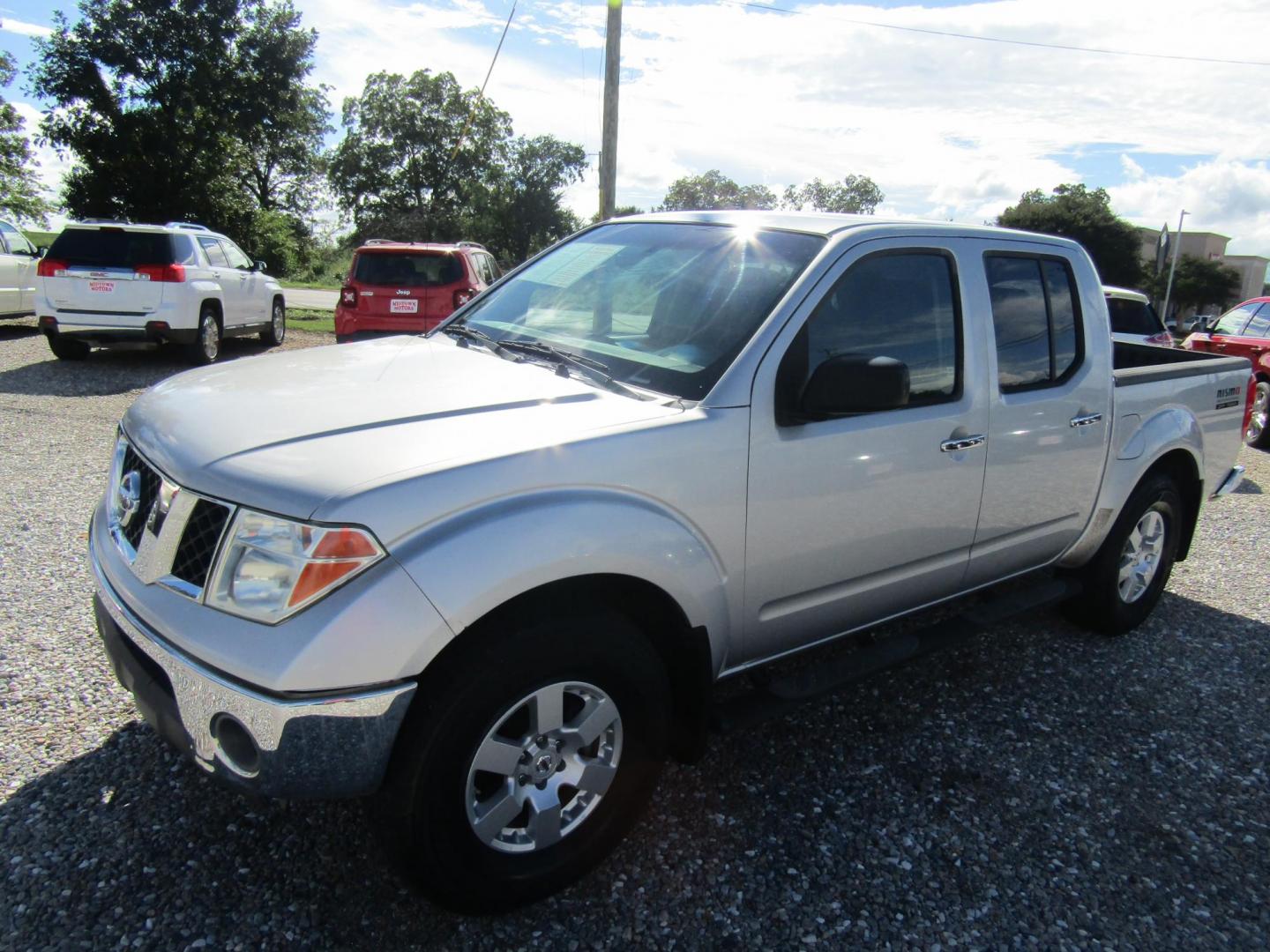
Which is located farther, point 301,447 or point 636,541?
point 636,541

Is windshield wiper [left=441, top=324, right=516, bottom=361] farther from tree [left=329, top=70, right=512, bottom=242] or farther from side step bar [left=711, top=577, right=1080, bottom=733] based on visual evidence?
tree [left=329, top=70, right=512, bottom=242]

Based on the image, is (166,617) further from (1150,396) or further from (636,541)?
(1150,396)

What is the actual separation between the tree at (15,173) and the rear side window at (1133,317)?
37510mm

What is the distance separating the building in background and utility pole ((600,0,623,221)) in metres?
77.4

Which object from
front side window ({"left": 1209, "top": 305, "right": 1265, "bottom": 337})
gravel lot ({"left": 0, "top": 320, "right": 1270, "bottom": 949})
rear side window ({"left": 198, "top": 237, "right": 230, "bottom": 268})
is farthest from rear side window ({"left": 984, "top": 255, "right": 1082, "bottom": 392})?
rear side window ({"left": 198, "top": 237, "right": 230, "bottom": 268})

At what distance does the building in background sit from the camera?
2992 inches

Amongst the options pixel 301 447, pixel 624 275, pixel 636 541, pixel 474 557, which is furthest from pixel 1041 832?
pixel 301 447

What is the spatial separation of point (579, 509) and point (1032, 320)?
2344 mm

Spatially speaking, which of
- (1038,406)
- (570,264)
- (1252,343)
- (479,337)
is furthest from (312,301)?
(1038,406)

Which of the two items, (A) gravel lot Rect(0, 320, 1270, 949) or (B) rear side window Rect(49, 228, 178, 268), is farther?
(B) rear side window Rect(49, 228, 178, 268)

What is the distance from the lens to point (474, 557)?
6.50ft

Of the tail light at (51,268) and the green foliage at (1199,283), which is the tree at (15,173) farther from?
the green foliage at (1199,283)

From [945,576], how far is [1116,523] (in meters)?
1.31

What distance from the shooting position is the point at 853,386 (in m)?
2.52
